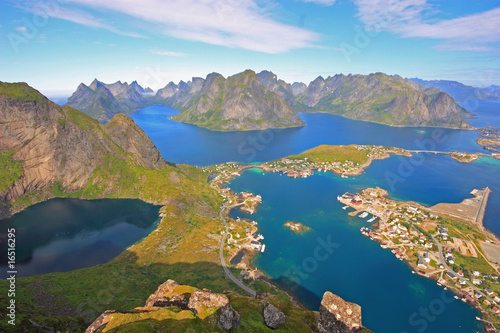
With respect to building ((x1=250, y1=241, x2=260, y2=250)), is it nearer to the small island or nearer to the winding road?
the winding road

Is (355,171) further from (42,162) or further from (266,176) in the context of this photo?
(42,162)

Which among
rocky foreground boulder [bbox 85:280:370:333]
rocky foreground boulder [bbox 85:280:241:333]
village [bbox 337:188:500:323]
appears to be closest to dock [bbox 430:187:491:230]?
village [bbox 337:188:500:323]

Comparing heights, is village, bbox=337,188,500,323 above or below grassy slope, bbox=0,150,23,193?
below

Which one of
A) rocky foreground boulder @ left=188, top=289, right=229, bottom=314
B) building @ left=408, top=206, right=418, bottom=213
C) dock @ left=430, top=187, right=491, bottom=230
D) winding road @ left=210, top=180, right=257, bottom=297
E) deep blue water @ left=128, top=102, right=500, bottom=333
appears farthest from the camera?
building @ left=408, top=206, right=418, bottom=213

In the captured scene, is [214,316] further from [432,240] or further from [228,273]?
[432,240]

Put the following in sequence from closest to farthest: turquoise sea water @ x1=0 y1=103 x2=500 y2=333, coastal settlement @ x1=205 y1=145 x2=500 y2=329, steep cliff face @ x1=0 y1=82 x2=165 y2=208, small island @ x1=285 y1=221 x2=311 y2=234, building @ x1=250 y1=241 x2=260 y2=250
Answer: turquoise sea water @ x1=0 y1=103 x2=500 y2=333
coastal settlement @ x1=205 y1=145 x2=500 y2=329
building @ x1=250 y1=241 x2=260 y2=250
small island @ x1=285 y1=221 x2=311 y2=234
steep cliff face @ x1=0 y1=82 x2=165 y2=208
